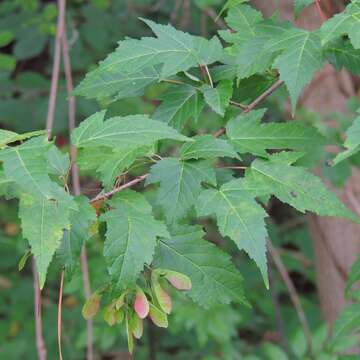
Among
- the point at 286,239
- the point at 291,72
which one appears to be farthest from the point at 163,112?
the point at 286,239

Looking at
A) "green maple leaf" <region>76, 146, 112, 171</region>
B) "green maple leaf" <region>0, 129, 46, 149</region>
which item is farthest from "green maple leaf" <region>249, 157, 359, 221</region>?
"green maple leaf" <region>0, 129, 46, 149</region>

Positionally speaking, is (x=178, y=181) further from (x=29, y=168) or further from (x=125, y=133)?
(x=29, y=168)

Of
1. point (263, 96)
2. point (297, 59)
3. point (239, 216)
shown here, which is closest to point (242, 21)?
point (263, 96)

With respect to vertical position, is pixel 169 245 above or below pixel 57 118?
above

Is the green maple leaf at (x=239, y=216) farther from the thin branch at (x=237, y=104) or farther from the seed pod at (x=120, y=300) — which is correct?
the thin branch at (x=237, y=104)

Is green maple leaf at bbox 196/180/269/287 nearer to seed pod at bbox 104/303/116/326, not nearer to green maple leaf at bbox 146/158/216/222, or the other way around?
green maple leaf at bbox 146/158/216/222

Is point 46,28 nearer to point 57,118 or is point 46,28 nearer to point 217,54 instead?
point 57,118
